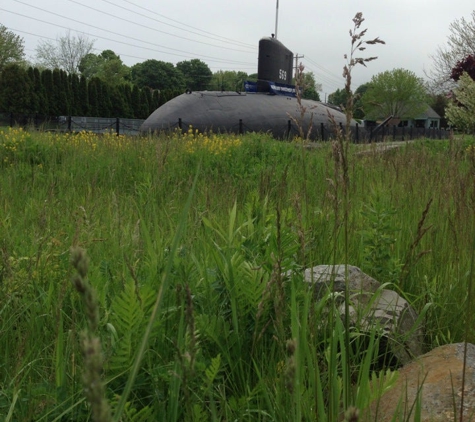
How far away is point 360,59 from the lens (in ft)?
4.19

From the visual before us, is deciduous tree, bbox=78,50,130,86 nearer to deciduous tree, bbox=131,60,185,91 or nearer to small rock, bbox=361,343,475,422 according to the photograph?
deciduous tree, bbox=131,60,185,91

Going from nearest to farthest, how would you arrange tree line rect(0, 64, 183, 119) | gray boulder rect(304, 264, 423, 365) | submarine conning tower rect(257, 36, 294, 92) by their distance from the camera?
gray boulder rect(304, 264, 423, 365) → submarine conning tower rect(257, 36, 294, 92) → tree line rect(0, 64, 183, 119)

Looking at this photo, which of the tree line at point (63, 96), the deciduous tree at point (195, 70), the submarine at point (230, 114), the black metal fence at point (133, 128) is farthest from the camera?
the deciduous tree at point (195, 70)

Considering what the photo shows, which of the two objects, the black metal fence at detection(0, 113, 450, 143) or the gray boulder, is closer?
the gray boulder

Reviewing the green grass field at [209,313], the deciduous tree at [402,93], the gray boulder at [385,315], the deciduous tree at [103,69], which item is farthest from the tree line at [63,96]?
the deciduous tree at [402,93]

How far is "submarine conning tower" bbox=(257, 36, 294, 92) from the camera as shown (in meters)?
20.6

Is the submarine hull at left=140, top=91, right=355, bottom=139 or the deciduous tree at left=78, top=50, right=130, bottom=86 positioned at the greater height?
the deciduous tree at left=78, top=50, right=130, bottom=86

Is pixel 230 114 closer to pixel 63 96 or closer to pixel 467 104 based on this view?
pixel 467 104

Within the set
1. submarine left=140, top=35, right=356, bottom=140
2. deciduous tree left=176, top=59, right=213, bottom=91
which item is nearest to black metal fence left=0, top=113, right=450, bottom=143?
submarine left=140, top=35, right=356, bottom=140

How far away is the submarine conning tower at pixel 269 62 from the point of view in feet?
67.7

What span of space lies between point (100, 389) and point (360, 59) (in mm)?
1108

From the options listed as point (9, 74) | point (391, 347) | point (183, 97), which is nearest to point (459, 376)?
point (391, 347)

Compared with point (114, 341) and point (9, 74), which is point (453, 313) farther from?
point (9, 74)

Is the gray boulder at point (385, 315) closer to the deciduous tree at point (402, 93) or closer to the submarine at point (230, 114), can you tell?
the submarine at point (230, 114)
